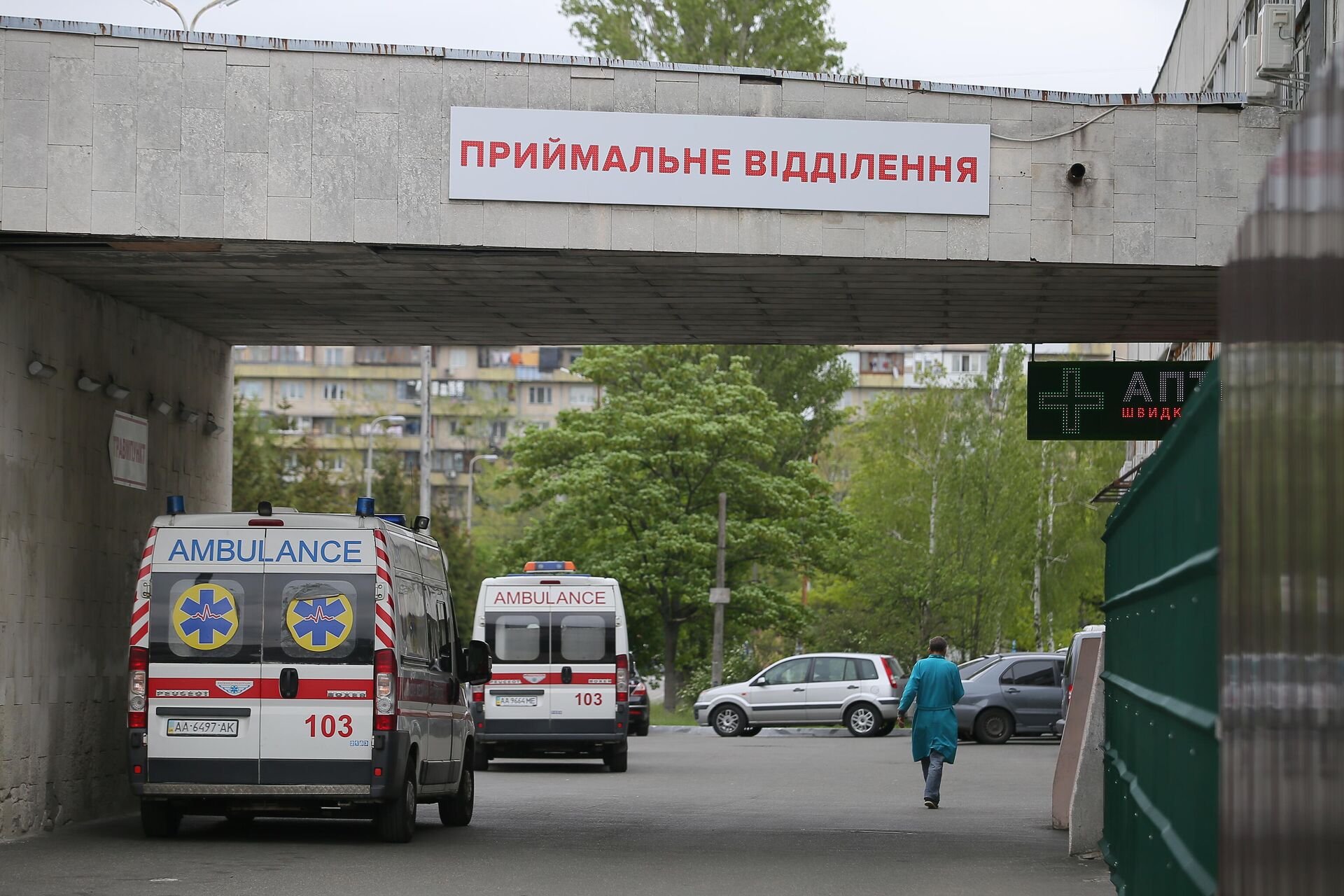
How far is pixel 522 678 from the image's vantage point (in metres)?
24.7

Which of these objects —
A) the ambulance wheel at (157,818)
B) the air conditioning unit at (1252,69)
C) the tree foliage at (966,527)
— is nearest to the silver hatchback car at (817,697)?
the tree foliage at (966,527)

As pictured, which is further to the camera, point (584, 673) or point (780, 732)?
point (780, 732)

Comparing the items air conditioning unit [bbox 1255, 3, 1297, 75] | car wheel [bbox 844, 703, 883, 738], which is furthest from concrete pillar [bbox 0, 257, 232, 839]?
car wheel [bbox 844, 703, 883, 738]

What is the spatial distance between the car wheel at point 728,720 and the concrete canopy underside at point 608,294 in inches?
827

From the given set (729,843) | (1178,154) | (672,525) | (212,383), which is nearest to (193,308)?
(212,383)

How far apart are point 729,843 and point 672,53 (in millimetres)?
36348

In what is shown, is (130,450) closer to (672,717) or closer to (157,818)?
(157,818)

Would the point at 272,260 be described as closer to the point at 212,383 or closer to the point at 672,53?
the point at 212,383

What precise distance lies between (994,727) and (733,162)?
24.1 m

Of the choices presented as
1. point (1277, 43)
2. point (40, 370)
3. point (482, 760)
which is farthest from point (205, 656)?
point (482, 760)

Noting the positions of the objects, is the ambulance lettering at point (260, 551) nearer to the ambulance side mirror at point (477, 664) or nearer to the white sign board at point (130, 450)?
the white sign board at point (130, 450)

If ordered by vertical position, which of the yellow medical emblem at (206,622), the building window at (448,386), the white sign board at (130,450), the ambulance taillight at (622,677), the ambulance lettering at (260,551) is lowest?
the ambulance taillight at (622,677)

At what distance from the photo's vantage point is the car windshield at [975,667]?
3562 centimetres

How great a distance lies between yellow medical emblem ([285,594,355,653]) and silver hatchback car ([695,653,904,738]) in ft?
81.4
